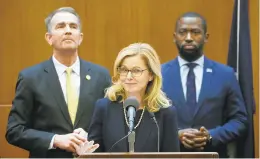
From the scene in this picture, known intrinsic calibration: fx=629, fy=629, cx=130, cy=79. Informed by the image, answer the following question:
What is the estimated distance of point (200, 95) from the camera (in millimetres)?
4137

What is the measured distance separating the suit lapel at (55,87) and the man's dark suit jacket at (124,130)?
0.55 meters

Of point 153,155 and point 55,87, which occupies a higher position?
point 55,87

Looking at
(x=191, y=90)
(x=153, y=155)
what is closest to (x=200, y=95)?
(x=191, y=90)

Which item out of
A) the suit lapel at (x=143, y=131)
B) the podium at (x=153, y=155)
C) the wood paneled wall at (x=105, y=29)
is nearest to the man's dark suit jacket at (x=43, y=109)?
the suit lapel at (x=143, y=131)

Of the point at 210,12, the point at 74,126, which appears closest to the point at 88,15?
the point at 210,12

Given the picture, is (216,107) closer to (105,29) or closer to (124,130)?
A: (124,130)

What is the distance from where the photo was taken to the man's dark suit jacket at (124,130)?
328 cm

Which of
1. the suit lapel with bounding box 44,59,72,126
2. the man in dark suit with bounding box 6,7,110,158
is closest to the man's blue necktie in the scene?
the man in dark suit with bounding box 6,7,110,158

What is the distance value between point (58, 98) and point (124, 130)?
2.45 ft

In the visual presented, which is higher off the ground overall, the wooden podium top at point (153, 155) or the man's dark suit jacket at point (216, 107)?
the man's dark suit jacket at point (216, 107)

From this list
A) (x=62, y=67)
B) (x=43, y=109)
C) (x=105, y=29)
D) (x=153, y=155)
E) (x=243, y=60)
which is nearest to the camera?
(x=153, y=155)

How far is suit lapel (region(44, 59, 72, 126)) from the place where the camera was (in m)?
3.89

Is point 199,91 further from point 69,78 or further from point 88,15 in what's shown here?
point 88,15

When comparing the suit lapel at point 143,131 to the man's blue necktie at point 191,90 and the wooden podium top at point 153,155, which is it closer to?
the wooden podium top at point 153,155
